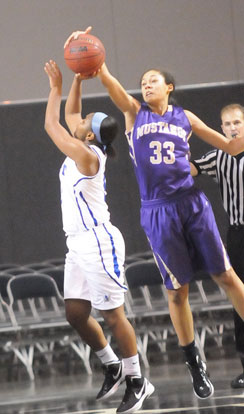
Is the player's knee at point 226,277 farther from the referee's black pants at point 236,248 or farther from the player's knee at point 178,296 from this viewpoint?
the referee's black pants at point 236,248

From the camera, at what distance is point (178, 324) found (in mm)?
5750

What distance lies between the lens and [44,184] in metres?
13.9

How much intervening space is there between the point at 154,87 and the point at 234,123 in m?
0.91

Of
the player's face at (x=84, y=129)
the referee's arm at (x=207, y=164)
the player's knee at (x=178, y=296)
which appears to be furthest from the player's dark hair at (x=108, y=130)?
the player's knee at (x=178, y=296)

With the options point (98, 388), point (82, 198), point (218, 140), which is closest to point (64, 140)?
point (82, 198)

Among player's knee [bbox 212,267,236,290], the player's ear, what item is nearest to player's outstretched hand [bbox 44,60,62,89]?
the player's ear

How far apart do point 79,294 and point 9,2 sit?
839 centimetres

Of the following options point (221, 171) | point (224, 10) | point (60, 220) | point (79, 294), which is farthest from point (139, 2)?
point (79, 294)

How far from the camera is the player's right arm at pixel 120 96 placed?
5.66 m

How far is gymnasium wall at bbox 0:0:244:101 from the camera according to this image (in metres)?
13.4

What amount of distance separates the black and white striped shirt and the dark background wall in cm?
713

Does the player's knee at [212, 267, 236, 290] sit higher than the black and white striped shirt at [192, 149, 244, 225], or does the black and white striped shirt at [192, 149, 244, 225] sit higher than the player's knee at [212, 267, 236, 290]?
the black and white striped shirt at [192, 149, 244, 225]

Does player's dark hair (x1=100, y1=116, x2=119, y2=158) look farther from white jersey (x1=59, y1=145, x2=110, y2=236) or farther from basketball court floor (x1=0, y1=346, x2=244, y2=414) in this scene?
basketball court floor (x1=0, y1=346, x2=244, y2=414)

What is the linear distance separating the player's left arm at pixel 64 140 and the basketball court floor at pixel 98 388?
1.71 metres
